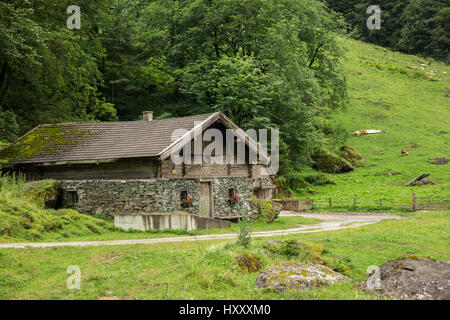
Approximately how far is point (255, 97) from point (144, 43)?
14890 mm

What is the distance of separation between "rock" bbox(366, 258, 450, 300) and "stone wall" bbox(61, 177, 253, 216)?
14.3 metres

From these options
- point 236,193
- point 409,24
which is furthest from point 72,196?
point 409,24

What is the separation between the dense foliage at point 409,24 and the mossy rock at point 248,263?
93446mm

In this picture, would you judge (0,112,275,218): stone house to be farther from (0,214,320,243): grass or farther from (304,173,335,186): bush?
(304,173,335,186): bush

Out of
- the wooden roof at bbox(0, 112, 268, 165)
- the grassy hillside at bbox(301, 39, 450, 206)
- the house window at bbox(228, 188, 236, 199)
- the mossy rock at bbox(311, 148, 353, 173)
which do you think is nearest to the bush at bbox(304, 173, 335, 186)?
the grassy hillside at bbox(301, 39, 450, 206)

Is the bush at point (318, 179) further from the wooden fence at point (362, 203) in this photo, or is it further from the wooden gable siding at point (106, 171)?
the wooden gable siding at point (106, 171)

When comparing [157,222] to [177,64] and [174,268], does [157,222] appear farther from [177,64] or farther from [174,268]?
[177,64]

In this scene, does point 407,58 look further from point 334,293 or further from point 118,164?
point 334,293

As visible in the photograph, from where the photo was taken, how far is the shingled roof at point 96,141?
24844 mm

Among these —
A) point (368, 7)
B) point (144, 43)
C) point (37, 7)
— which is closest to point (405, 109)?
point (368, 7)

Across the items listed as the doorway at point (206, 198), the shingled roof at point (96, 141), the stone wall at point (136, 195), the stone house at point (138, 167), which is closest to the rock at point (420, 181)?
the stone house at point (138, 167)

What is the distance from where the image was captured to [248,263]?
38.7 ft

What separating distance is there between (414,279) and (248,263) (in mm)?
3898

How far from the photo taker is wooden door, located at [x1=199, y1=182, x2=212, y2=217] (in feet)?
84.2
